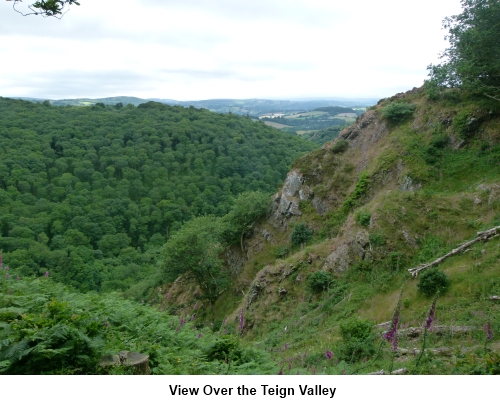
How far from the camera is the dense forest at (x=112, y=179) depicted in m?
54.2

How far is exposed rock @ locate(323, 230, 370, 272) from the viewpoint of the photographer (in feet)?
57.4

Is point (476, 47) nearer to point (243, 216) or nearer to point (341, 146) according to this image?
point (341, 146)

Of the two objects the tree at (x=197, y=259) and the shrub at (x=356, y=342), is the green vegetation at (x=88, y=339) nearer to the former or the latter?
the shrub at (x=356, y=342)

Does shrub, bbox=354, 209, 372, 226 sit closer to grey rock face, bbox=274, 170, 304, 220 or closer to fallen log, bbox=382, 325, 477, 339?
grey rock face, bbox=274, 170, 304, 220

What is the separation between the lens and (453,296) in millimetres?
11445

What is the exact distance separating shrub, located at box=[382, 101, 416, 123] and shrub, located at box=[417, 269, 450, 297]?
665 inches

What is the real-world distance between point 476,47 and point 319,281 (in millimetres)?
14901

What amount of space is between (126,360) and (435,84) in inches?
972

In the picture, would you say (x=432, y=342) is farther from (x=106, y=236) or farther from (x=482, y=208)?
(x=106, y=236)

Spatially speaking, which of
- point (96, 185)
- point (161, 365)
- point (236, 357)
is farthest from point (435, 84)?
point (96, 185)

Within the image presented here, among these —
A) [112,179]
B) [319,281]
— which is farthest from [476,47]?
[112,179]

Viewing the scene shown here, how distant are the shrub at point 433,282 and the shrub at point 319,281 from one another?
17.8 feet

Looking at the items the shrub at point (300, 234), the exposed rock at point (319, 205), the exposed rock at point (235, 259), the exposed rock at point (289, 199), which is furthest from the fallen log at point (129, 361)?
the exposed rock at point (235, 259)

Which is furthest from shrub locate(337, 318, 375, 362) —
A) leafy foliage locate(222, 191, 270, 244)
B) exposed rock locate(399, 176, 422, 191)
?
leafy foliage locate(222, 191, 270, 244)
